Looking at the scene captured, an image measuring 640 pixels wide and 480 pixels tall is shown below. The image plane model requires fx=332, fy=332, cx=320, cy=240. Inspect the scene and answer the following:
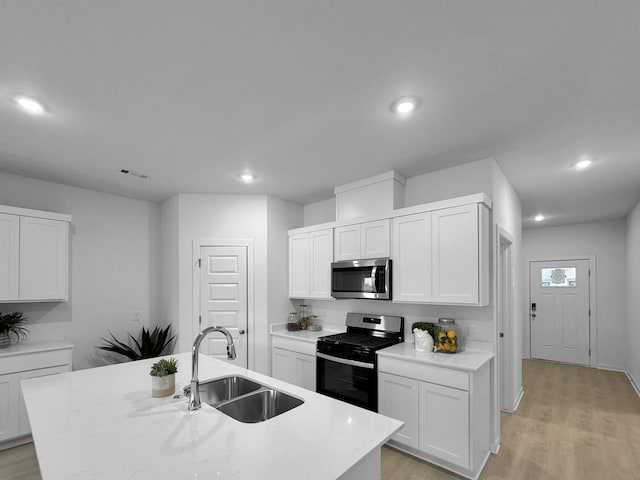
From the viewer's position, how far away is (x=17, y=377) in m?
2.93

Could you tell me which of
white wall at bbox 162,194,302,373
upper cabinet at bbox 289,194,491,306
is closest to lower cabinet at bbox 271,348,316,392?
white wall at bbox 162,194,302,373

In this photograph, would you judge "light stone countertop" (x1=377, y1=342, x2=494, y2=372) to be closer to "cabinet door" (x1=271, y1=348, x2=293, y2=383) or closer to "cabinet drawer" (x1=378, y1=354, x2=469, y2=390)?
"cabinet drawer" (x1=378, y1=354, x2=469, y2=390)

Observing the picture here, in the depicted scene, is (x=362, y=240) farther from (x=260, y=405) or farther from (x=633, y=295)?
(x=633, y=295)

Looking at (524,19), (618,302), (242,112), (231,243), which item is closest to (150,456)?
(242,112)

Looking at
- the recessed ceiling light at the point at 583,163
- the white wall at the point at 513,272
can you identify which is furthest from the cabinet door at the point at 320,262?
the recessed ceiling light at the point at 583,163

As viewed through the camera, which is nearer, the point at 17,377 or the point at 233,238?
the point at 17,377

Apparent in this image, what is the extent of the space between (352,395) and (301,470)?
2.03 metres

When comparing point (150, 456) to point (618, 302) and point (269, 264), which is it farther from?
point (618, 302)

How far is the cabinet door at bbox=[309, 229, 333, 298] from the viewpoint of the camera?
12.5 feet

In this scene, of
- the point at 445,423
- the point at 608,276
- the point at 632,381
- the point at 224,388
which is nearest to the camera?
the point at 224,388

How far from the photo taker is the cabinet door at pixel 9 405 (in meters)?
2.84

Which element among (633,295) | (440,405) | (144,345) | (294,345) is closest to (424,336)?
(440,405)

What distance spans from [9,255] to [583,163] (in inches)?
210

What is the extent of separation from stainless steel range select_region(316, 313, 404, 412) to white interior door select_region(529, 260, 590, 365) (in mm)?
4341
